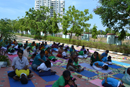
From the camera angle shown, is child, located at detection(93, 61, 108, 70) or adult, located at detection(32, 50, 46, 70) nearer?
adult, located at detection(32, 50, 46, 70)

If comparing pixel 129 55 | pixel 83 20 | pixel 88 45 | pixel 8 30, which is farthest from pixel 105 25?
pixel 8 30

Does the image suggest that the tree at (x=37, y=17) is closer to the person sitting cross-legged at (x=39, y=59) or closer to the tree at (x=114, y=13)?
the tree at (x=114, y=13)

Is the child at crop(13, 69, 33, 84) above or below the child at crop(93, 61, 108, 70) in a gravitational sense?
above

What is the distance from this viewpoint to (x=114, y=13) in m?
11.0

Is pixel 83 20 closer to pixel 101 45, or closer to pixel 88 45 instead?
pixel 88 45

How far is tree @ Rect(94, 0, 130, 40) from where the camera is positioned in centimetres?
1034

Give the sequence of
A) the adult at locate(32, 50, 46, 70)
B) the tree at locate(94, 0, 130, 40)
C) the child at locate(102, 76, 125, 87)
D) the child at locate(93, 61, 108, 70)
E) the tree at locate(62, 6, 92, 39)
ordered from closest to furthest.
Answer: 1. the child at locate(102, 76, 125, 87)
2. the adult at locate(32, 50, 46, 70)
3. the child at locate(93, 61, 108, 70)
4. the tree at locate(94, 0, 130, 40)
5. the tree at locate(62, 6, 92, 39)

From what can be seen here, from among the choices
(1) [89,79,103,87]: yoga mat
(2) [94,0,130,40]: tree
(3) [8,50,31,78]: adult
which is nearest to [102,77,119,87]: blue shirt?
(1) [89,79,103,87]: yoga mat

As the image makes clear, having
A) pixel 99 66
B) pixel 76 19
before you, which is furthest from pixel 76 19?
pixel 99 66

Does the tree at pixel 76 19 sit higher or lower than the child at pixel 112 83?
higher

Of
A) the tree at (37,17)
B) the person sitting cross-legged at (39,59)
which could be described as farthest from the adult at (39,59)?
the tree at (37,17)

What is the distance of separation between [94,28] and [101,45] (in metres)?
15.8

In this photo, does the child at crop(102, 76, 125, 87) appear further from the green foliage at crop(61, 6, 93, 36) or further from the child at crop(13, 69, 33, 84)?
the green foliage at crop(61, 6, 93, 36)

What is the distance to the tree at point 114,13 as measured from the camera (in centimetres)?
1034
